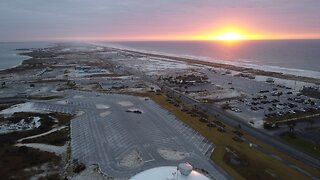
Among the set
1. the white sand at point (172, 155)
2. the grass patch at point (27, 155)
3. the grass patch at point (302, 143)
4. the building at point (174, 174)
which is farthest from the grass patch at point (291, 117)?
the grass patch at point (27, 155)

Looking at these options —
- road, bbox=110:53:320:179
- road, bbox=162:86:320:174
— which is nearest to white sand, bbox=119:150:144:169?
road, bbox=110:53:320:179

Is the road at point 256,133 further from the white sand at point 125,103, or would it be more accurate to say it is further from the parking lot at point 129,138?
the white sand at point 125,103

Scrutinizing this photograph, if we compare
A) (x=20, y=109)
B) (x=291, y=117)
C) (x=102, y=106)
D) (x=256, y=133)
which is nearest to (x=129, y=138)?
(x=102, y=106)

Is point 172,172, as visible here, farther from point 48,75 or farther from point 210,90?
point 48,75

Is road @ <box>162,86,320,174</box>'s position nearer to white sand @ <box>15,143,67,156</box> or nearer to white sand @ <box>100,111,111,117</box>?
white sand @ <box>100,111,111,117</box>

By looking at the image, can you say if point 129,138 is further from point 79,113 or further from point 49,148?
point 79,113

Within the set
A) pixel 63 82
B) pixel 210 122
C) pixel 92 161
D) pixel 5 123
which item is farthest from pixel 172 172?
pixel 63 82
